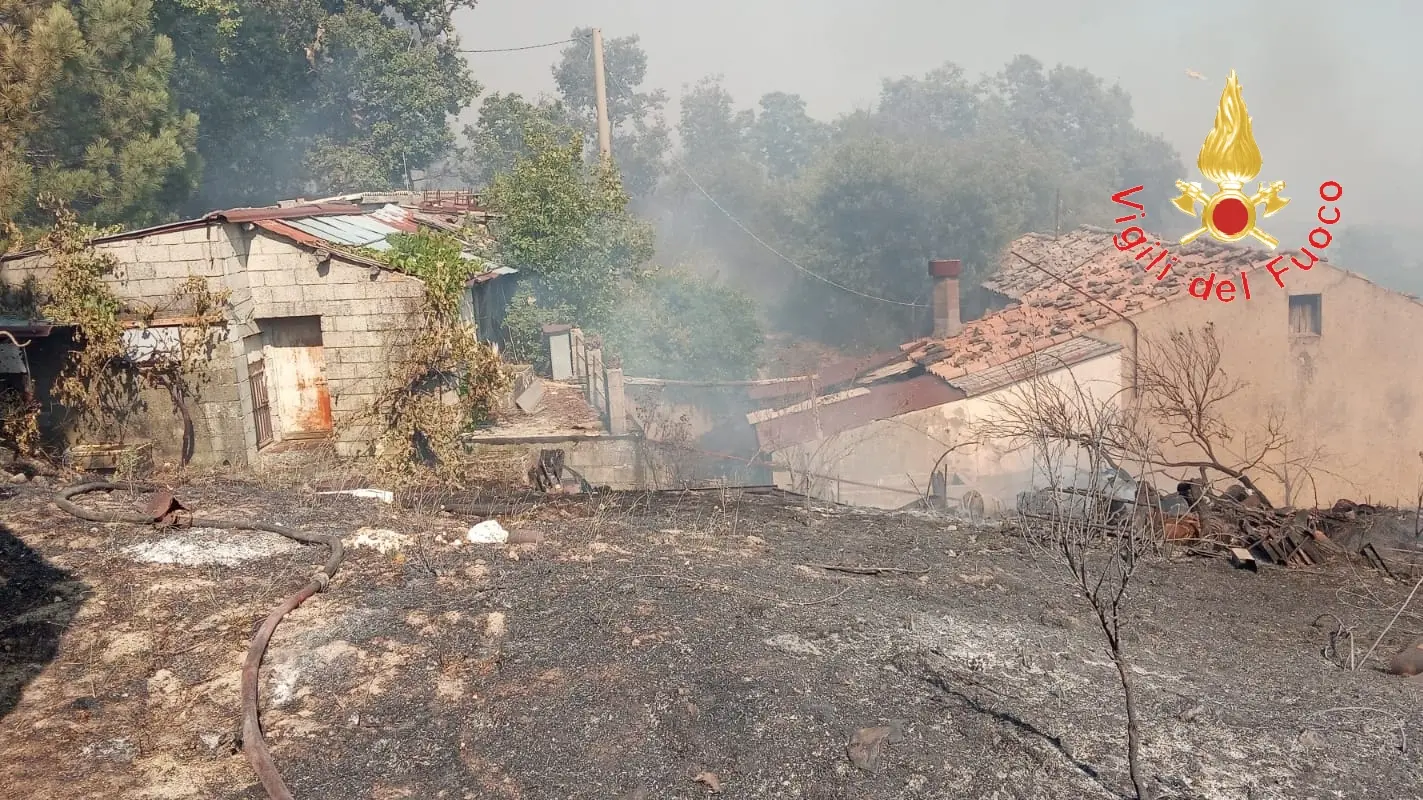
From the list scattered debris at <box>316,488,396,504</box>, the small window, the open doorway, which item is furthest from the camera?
the small window

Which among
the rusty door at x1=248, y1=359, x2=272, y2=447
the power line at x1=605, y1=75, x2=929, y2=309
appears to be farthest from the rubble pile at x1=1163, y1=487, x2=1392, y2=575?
the power line at x1=605, y1=75, x2=929, y2=309

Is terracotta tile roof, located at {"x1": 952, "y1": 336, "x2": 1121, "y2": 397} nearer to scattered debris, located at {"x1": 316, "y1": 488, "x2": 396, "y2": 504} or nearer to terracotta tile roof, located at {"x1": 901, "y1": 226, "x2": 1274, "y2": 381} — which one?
terracotta tile roof, located at {"x1": 901, "y1": 226, "x2": 1274, "y2": 381}

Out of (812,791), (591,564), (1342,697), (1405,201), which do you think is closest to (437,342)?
(591,564)

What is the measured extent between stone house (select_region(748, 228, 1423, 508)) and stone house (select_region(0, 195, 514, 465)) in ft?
19.1

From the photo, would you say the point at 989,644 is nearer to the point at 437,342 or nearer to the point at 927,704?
the point at 927,704

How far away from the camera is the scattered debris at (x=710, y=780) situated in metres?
4.75

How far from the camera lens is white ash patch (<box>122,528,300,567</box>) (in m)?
7.17

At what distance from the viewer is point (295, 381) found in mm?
12938

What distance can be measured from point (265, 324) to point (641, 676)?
9081mm

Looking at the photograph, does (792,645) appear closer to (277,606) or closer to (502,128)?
(277,606)

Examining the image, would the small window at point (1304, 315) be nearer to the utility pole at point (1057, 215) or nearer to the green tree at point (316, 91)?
the utility pole at point (1057, 215)

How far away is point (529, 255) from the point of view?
18.2m

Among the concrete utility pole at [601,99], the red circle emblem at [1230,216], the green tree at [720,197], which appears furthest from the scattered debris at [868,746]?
the green tree at [720,197]

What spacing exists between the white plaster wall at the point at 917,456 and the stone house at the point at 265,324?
234 inches
